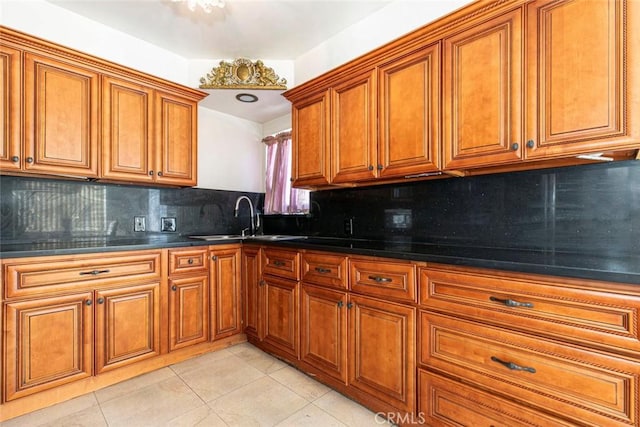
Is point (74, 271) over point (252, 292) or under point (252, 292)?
over

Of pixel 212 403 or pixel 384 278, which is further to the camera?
pixel 212 403

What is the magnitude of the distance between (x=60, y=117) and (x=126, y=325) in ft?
4.88

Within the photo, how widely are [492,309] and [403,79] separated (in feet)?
4.58

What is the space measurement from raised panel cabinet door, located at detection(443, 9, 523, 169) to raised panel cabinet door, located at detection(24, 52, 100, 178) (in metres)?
2.41

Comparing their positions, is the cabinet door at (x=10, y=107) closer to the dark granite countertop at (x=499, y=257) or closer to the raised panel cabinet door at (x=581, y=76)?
the dark granite countertop at (x=499, y=257)

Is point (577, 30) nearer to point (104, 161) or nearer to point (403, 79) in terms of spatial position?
point (403, 79)

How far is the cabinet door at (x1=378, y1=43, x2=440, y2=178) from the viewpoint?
5.57 feet

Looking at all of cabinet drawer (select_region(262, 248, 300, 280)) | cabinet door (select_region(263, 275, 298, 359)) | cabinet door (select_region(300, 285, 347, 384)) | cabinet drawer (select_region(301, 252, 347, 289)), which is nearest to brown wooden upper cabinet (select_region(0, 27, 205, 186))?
cabinet drawer (select_region(262, 248, 300, 280))

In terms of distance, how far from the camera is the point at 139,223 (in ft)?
8.41

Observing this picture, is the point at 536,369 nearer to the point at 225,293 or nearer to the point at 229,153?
the point at 225,293

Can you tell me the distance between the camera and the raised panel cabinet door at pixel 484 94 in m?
1.42

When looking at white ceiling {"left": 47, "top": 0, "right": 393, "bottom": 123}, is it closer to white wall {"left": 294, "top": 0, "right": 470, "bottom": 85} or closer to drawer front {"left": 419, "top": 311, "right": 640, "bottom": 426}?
white wall {"left": 294, "top": 0, "right": 470, "bottom": 85}

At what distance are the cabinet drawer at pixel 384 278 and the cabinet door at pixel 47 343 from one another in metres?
1.68

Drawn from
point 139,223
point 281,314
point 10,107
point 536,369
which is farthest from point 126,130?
point 536,369
